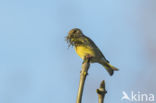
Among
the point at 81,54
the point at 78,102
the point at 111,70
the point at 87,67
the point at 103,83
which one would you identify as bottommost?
the point at 78,102

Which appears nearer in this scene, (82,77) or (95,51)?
(82,77)

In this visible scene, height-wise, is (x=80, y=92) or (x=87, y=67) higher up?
(x=87, y=67)

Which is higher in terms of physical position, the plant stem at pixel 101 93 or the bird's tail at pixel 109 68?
the bird's tail at pixel 109 68

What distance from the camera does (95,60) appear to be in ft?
20.4

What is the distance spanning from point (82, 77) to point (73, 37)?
70.5 inches

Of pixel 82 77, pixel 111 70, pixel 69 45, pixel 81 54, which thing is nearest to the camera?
pixel 82 77

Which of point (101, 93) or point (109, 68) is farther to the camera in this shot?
point (109, 68)

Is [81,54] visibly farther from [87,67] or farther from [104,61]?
[87,67]

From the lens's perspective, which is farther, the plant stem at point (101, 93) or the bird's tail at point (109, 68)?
the bird's tail at point (109, 68)

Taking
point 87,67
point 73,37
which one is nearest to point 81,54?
point 73,37

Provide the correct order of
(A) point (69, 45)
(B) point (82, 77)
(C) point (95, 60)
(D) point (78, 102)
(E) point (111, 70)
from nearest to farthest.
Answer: (D) point (78, 102) → (B) point (82, 77) → (A) point (69, 45) → (E) point (111, 70) → (C) point (95, 60)

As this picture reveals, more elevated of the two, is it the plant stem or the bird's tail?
the bird's tail

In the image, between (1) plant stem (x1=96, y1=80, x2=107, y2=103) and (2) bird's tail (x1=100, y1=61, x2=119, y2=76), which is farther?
(2) bird's tail (x1=100, y1=61, x2=119, y2=76)

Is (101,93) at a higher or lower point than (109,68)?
lower
